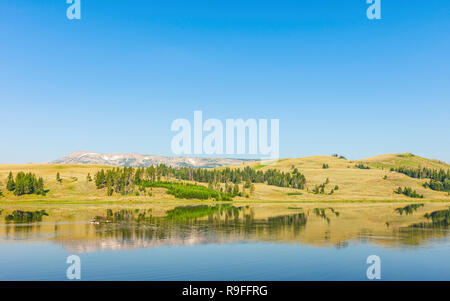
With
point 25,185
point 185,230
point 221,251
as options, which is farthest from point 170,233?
point 25,185

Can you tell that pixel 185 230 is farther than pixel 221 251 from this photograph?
Yes

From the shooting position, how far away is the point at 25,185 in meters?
162

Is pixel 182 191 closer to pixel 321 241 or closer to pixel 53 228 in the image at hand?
pixel 53 228

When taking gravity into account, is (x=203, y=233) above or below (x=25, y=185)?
below

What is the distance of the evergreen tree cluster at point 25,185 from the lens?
160 metres

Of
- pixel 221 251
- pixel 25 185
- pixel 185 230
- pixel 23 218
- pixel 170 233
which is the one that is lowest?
pixel 23 218

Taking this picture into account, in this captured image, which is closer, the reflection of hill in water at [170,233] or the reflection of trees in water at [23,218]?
the reflection of hill in water at [170,233]

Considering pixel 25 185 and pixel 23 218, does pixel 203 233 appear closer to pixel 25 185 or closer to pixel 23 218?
pixel 23 218

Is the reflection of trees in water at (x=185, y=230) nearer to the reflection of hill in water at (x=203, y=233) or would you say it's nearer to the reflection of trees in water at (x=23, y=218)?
the reflection of hill in water at (x=203, y=233)

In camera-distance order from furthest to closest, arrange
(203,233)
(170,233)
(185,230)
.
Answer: (185,230) → (203,233) → (170,233)

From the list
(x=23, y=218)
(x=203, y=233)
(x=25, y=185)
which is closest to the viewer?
(x=203, y=233)

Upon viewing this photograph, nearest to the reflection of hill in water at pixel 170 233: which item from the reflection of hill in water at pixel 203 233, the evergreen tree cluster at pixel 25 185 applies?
the reflection of hill in water at pixel 203 233
